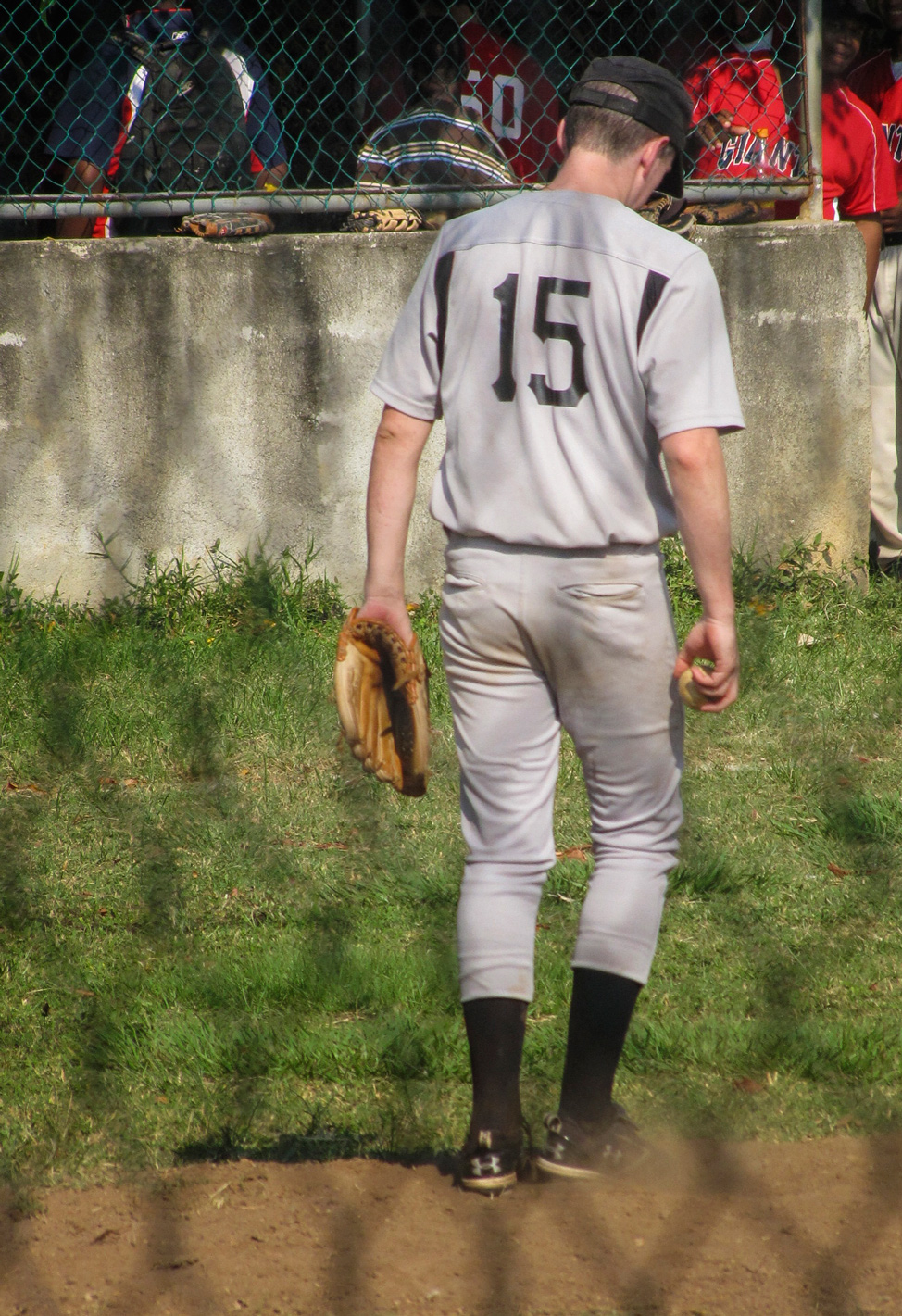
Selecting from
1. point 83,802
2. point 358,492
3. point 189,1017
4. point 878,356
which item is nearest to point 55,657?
point 83,802

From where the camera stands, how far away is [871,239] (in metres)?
6.35

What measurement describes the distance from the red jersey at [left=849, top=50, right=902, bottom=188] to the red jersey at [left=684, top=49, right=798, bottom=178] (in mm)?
676

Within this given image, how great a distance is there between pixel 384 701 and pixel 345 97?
475cm

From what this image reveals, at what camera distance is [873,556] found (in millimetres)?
6684

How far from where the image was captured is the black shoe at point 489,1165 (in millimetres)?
2475

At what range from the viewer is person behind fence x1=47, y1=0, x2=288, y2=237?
6152 millimetres

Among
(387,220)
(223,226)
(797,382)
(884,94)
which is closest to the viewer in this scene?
(223,226)

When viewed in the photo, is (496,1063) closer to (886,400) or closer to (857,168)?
(886,400)

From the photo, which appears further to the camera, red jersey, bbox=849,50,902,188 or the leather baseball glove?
red jersey, bbox=849,50,902,188

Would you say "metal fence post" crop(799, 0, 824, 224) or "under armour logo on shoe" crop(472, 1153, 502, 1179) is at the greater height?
"metal fence post" crop(799, 0, 824, 224)

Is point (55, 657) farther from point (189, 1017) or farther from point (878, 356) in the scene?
point (878, 356)

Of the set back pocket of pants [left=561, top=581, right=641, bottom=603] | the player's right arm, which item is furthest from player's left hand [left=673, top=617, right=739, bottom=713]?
back pocket of pants [left=561, top=581, right=641, bottom=603]

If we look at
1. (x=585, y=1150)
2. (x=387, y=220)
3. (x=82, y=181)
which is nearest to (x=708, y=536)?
(x=585, y=1150)

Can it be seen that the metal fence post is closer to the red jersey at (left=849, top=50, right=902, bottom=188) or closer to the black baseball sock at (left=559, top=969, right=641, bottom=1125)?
the red jersey at (left=849, top=50, right=902, bottom=188)
